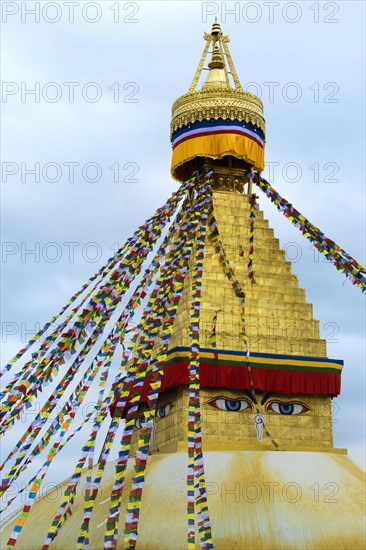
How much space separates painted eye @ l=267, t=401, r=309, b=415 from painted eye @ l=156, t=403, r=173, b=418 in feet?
6.20

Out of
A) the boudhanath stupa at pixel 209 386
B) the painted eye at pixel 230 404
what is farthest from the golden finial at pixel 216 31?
→ the painted eye at pixel 230 404

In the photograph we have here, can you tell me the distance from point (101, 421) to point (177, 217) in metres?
6.60

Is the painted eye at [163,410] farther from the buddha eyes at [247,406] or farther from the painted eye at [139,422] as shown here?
the buddha eyes at [247,406]

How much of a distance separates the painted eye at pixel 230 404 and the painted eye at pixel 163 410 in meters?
0.88

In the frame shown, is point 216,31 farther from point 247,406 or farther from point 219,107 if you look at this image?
point 247,406

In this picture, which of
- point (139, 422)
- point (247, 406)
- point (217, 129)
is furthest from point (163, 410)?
point (217, 129)

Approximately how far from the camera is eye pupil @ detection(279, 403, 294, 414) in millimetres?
15102

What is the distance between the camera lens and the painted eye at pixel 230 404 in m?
14.7

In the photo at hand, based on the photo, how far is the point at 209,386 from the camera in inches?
572

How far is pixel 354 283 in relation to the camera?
48.3 ft

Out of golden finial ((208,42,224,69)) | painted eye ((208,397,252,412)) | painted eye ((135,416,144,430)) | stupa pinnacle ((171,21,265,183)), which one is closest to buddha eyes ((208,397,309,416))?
painted eye ((208,397,252,412))

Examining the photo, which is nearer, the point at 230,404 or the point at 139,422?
the point at 230,404

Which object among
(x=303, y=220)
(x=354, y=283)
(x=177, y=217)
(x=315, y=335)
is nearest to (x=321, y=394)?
(x=315, y=335)

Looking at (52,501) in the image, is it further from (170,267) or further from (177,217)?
(177,217)
